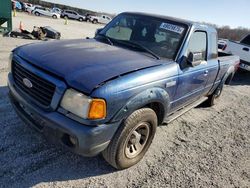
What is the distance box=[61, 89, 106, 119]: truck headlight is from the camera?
8.63 feet

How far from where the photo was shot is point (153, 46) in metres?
3.97

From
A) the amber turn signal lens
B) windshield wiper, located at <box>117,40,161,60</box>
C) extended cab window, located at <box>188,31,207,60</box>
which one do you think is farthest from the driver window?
the amber turn signal lens

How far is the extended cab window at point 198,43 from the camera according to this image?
4172 mm

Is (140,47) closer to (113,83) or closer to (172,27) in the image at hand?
(172,27)

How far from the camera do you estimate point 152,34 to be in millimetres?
4082

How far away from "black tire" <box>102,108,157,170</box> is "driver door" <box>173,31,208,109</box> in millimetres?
754

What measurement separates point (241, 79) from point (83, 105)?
370 inches

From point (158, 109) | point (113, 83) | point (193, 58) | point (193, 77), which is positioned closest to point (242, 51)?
point (193, 77)

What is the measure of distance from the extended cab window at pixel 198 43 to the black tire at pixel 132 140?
4.66 feet

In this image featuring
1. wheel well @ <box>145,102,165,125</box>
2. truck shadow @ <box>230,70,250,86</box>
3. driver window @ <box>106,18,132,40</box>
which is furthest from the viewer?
truck shadow @ <box>230,70,250,86</box>

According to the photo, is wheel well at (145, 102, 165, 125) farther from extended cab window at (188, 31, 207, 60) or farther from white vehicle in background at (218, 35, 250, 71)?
white vehicle in background at (218, 35, 250, 71)

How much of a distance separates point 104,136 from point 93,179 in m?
0.72

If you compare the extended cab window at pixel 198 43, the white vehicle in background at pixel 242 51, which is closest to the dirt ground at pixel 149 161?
the extended cab window at pixel 198 43

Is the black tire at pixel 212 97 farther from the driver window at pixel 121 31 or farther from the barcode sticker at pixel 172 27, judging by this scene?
the driver window at pixel 121 31
